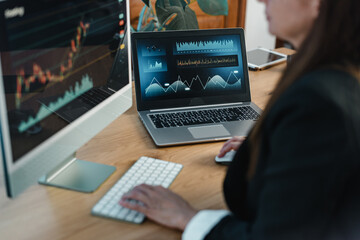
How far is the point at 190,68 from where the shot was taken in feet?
4.44

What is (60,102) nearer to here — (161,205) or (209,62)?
(161,205)

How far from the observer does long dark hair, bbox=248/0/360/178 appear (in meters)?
0.58

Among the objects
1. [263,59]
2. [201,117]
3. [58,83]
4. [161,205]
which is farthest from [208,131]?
[263,59]

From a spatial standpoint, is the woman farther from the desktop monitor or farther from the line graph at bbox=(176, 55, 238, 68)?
the line graph at bbox=(176, 55, 238, 68)

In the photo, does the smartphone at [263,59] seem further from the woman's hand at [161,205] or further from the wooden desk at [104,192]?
the woman's hand at [161,205]

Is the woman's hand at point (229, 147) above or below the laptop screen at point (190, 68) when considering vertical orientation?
below

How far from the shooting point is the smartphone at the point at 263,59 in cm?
188

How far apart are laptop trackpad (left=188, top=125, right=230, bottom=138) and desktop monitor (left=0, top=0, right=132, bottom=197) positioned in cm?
23

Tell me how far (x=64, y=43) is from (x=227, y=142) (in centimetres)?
52

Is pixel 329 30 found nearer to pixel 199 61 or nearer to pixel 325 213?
pixel 325 213

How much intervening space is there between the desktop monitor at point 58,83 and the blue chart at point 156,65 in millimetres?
197

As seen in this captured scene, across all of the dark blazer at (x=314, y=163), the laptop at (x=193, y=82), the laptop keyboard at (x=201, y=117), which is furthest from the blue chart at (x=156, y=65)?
the dark blazer at (x=314, y=163)

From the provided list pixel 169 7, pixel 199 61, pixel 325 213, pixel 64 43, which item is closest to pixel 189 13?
pixel 169 7

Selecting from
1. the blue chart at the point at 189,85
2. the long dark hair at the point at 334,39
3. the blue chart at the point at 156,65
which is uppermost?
the long dark hair at the point at 334,39
